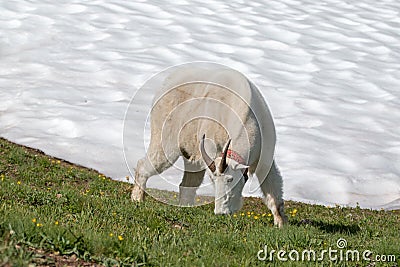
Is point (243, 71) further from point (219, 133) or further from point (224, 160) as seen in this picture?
point (224, 160)

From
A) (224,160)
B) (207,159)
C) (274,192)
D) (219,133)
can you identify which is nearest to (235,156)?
(224,160)


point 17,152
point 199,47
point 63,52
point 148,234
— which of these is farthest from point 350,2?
point 148,234

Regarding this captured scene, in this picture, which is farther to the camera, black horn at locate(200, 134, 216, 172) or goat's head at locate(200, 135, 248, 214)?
black horn at locate(200, 134, 216, 172)

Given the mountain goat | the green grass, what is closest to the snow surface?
the mountain goat

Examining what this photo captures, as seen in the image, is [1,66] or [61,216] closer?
[61,216]

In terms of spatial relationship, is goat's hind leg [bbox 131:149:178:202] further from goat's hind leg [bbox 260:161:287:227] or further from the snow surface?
goat's hind leg [bbox 260:161:287:227]

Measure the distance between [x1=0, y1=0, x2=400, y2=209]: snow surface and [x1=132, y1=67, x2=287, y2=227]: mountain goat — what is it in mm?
1254

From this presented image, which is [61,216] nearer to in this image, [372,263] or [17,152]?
[372,263]

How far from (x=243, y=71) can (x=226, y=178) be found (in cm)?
1532

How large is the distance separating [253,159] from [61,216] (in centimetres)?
249

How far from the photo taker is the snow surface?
16094 mm

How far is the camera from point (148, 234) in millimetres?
6926

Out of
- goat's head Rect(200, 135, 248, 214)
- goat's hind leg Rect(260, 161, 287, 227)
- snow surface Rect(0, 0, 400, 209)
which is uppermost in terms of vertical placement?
goat's head Rect(200, 135, 248, 214)

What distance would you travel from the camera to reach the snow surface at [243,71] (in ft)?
52.8
